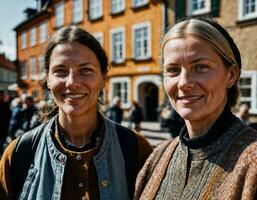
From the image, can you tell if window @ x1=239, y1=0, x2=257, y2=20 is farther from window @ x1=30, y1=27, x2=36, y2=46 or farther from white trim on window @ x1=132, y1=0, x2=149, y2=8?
window @ x1=30, y1=27, x2=36, y2=46

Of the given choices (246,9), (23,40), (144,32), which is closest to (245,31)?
(246,9)

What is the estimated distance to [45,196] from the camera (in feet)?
6.95

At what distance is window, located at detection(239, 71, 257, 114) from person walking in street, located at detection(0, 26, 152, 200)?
1189 centimetres

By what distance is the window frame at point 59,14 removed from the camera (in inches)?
995

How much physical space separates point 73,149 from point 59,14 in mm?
24656

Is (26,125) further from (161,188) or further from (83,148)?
(161,188)

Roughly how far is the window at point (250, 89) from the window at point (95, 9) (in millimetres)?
10201

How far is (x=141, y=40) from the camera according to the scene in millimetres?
18844

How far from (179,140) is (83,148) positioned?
0.61 meters

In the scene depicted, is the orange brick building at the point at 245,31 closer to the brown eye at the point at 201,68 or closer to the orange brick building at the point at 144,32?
the orange brick building at the point at 144,32

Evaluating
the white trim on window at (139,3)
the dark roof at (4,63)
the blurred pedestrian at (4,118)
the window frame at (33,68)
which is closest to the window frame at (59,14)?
the window frame at (33,68)

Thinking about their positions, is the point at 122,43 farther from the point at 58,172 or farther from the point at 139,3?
the point at 58,172

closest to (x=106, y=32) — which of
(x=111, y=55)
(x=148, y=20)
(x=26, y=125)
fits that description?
(x=111, y=55)

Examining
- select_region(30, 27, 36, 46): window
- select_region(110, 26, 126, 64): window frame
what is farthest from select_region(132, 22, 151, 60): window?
select_region(30, 27, 36, 46): window
